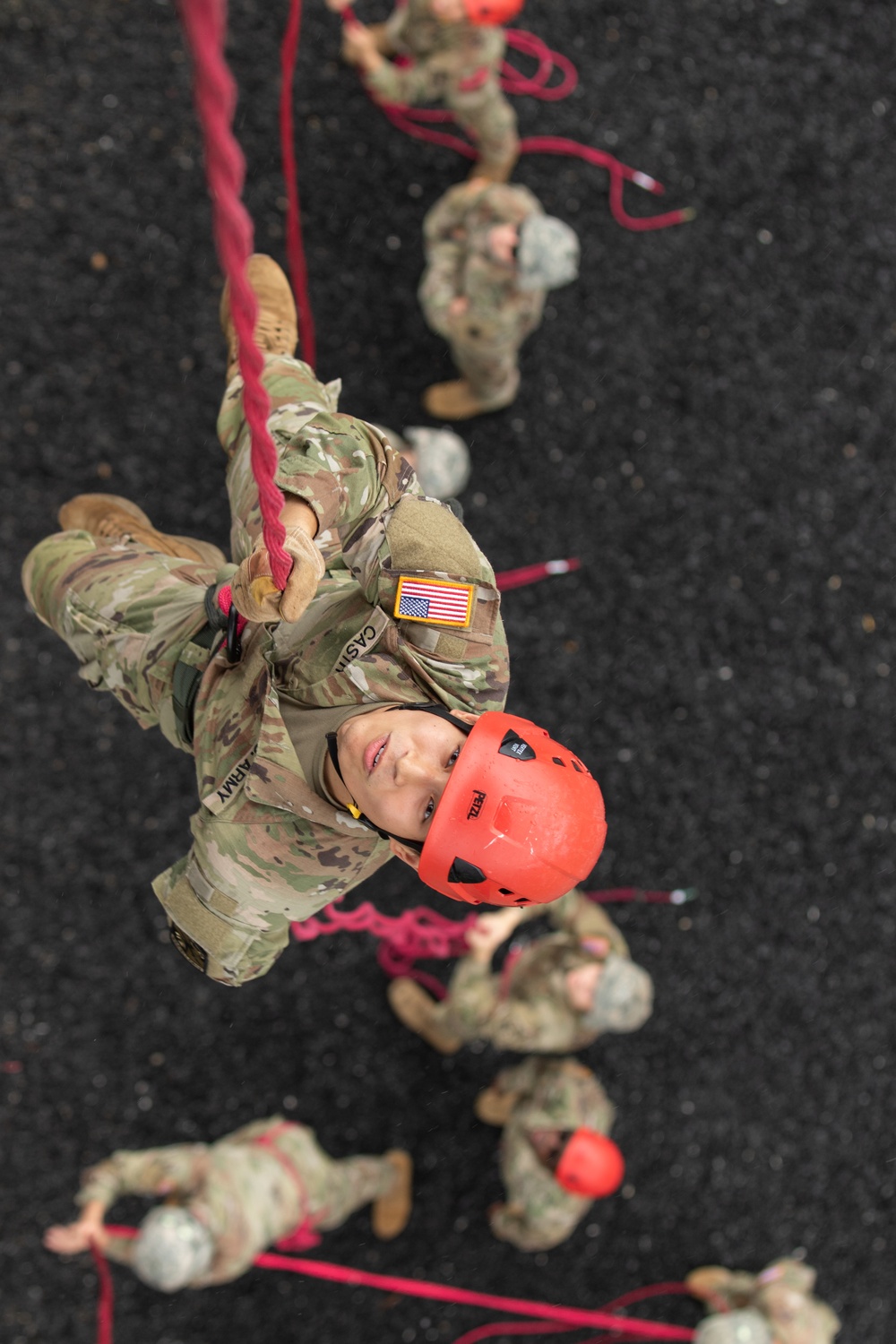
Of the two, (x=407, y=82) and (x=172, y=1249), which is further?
(x=407, y=82)

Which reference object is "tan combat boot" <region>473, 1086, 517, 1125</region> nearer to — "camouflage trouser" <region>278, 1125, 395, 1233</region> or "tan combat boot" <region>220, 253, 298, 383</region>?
"camouflage trouser" <region>278, 1125, 395, 1233</region>

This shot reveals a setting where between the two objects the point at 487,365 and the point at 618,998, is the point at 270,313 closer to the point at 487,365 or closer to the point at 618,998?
the point at 487,365

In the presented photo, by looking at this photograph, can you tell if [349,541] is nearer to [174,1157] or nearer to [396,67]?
[174,1157]

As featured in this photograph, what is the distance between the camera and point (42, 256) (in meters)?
3.68

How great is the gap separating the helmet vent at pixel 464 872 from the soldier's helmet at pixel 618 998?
174 cm

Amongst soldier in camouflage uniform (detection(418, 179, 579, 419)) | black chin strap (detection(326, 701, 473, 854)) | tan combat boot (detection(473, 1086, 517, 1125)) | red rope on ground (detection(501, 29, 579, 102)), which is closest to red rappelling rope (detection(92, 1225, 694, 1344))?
tan combat boot (detection(473, 1086, 517, 1125))

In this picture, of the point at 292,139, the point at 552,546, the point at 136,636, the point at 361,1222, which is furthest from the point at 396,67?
the point at 361,1222

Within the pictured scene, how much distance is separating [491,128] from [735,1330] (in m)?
4.25

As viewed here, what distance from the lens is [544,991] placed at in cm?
357

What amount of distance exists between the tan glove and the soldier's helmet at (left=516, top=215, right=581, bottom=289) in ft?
6.67

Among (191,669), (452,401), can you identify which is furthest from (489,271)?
(191,669)

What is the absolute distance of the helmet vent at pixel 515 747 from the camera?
181 cm

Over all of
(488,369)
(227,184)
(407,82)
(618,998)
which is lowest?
(618,998)

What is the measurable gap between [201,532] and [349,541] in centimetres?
171
